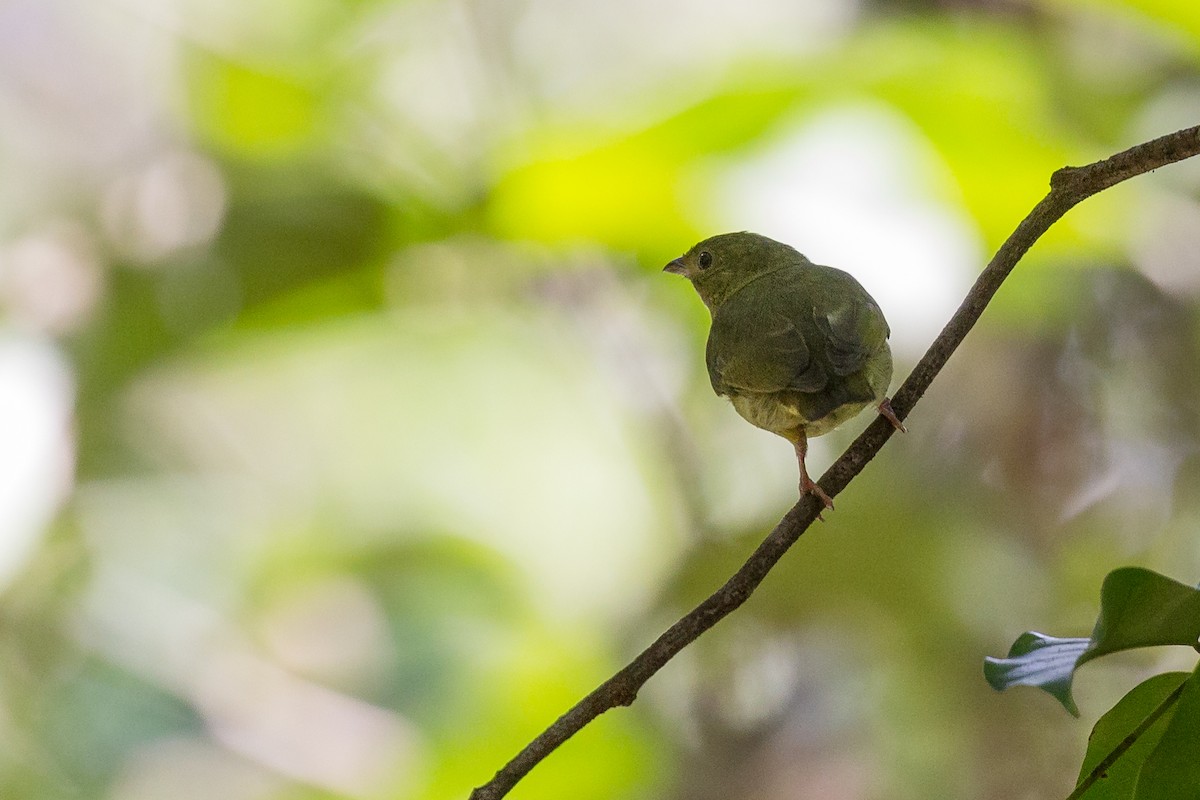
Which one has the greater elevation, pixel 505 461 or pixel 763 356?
pixel 505 461

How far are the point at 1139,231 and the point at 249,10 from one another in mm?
2871

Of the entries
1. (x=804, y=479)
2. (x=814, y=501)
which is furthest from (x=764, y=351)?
(x=814, y=501)

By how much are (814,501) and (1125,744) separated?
41 cm

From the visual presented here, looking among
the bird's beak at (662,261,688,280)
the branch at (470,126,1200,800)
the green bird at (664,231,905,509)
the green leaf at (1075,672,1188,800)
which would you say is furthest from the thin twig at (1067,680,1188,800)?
the bird's beak at (662,261,688,280)

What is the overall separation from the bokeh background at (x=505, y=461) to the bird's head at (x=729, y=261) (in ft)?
1.70

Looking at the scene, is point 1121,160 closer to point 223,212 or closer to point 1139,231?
point 1139,231

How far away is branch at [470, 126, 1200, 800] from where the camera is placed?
46.2 inches

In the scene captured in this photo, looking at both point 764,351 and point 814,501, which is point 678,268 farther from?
point 814,501

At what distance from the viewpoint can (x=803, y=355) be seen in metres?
1.86

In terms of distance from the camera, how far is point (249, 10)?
12.6 ft

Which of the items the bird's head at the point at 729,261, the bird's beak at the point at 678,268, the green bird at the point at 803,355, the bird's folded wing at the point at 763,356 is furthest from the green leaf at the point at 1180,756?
the bird's beak at the point at 678,268

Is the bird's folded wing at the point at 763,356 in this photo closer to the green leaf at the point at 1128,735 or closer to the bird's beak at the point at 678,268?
the bird's beak at the point at 678,268

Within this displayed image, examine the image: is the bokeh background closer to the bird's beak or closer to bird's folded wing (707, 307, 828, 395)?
the bird's beak

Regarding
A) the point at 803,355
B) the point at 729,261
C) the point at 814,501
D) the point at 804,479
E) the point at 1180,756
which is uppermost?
the point at 729,261
